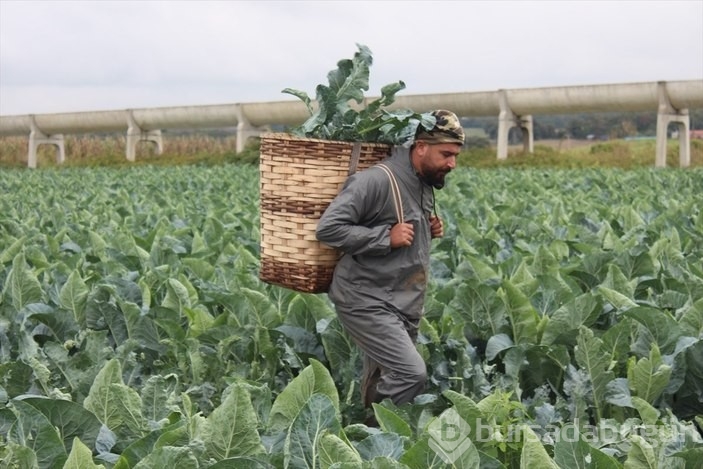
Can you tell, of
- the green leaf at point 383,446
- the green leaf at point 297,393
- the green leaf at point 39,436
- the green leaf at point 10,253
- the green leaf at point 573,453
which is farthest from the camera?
the green leaf at point 10,253

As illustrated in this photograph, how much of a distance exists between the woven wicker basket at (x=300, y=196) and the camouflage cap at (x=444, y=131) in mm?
265

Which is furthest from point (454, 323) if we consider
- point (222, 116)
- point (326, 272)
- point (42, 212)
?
point (222, 116)

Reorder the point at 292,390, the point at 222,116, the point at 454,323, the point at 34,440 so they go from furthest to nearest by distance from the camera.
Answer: the point at 222,116 < the point at 454,323 < the point at 292,390 < the point at 34,440

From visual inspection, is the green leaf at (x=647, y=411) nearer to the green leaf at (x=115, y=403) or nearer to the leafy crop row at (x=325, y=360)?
the leafy crop row at (x=325, y=360)

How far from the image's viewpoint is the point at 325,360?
5527mm

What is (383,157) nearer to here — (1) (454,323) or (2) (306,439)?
(1) (454,323)

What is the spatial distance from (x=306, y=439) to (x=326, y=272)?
1.76 meters

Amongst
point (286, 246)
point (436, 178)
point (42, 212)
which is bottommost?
point (42, 212)

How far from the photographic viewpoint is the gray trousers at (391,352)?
174 inches

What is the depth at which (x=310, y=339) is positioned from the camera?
18.0 ft

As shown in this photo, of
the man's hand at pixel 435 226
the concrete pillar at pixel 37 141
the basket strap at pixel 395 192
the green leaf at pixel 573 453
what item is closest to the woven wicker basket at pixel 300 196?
the basket strap at pixel 395 192

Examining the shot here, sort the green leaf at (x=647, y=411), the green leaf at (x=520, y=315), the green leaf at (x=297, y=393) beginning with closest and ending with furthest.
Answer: the green leaf at (x=297, y=393) < the green leaf at (x=647, y=411) < the green leaf at (x=520, y=315)

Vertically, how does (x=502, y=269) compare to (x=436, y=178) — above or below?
below

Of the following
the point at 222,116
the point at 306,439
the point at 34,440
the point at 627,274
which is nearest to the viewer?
the point at 306,439
